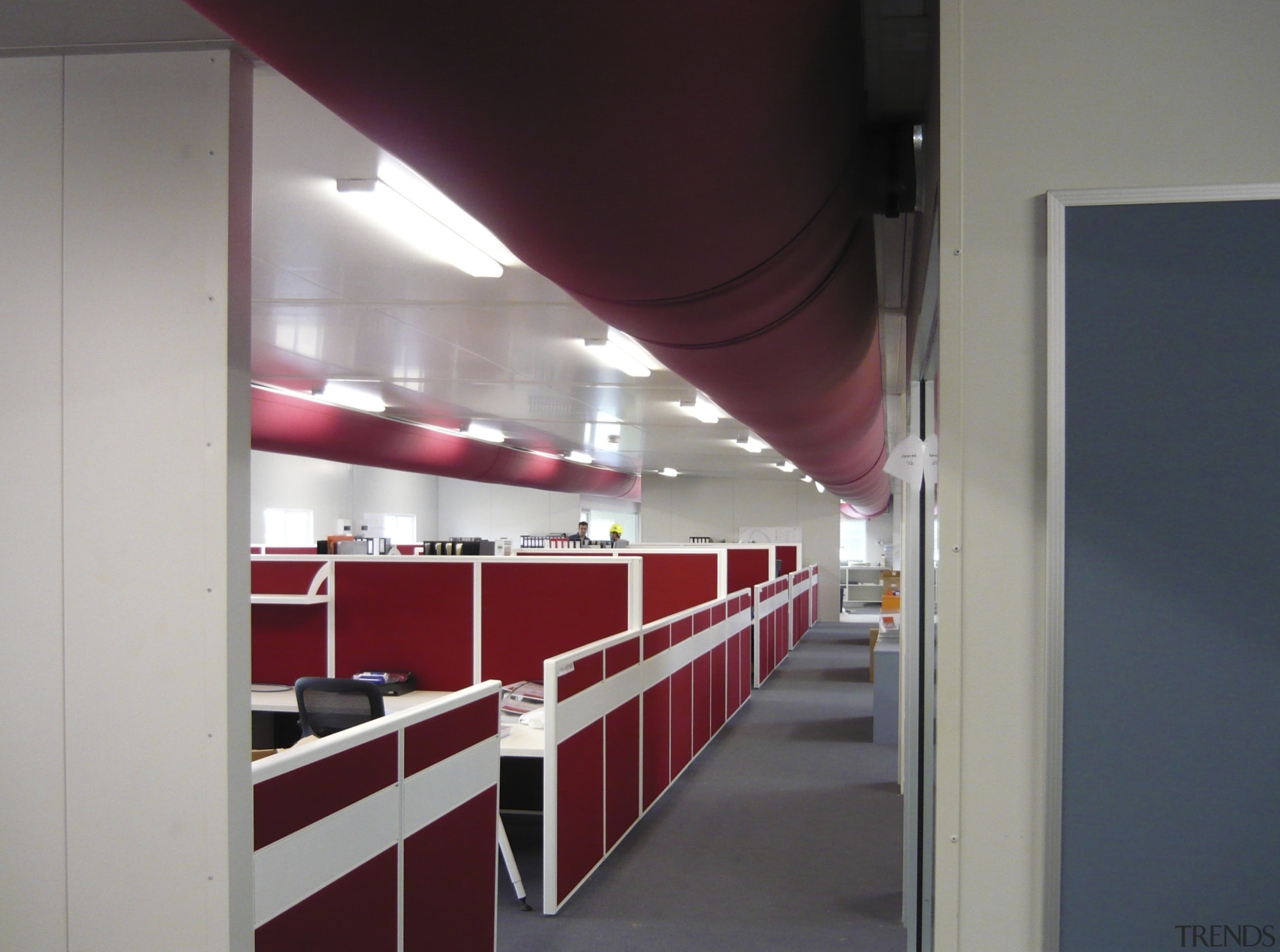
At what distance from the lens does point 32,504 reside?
165 cm

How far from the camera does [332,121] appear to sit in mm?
2352

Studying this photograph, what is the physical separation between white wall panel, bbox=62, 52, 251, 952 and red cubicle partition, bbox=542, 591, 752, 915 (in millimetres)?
2025

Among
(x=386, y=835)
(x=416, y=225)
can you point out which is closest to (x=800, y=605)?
(x=416, y=225)

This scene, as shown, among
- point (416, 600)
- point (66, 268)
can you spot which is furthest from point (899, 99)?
point (416, 600)

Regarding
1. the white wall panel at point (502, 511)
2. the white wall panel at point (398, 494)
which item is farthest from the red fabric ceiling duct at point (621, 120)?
the white wall panel at point (502, 511)

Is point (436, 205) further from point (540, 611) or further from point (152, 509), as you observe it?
point (540, 611)

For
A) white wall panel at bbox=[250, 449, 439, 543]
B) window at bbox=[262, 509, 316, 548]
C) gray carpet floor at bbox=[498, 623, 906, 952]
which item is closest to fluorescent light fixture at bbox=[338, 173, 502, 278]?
gray carpet floor at bbox=[498, 623, 906, 952]

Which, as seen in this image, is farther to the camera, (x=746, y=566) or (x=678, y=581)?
(x=746, y=566)

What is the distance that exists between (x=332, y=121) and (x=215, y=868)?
1.68 meters

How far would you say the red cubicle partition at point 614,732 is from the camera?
3801 mm

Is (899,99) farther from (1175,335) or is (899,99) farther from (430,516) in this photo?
(430,516)

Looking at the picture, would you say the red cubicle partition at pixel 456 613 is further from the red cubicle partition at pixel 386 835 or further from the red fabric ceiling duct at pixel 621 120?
the red fabric ceiling duct at pixel 621 120

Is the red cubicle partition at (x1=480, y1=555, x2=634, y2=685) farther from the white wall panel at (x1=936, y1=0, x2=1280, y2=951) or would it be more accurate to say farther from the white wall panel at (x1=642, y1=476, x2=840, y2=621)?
the white wall panel at (x1=642, y1=476, x2=840, y2=621)

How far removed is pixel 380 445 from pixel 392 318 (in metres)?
4.71
